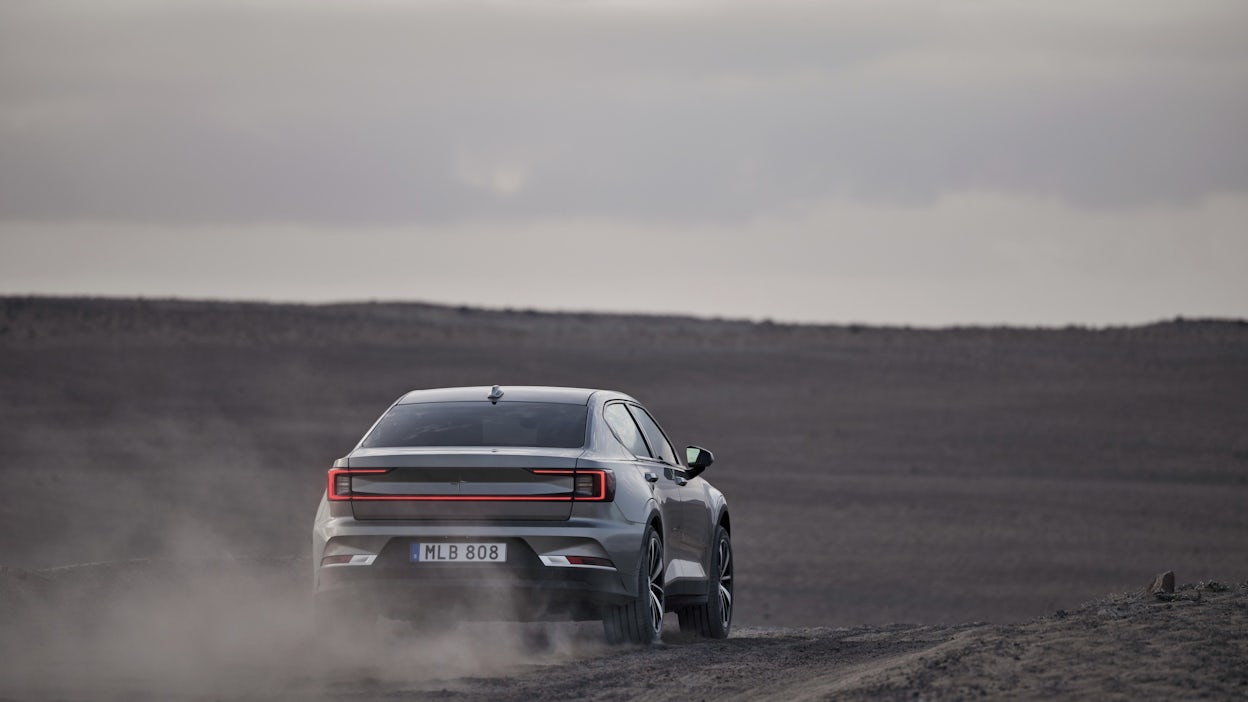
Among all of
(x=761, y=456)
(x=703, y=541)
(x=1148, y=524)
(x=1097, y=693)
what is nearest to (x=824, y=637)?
(x=703, y=541)

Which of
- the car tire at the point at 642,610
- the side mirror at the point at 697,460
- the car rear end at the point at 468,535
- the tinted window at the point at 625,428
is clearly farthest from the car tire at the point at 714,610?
the car rear end at the point at 468,535

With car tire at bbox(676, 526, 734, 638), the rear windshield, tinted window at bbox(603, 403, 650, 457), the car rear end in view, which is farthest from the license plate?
car tire at bbox(676, 526, 734, 638)

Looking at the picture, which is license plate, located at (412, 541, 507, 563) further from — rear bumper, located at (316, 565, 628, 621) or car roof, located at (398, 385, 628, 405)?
car roof, located at (398, 385, 628, 405)

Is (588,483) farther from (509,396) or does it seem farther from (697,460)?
(697,460)

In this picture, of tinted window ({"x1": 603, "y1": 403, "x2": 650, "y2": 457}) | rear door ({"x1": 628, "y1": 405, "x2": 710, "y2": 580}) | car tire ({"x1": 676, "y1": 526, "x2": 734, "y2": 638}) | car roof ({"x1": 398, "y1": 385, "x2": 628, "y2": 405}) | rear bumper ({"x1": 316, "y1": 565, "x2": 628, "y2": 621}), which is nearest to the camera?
rear bumper ({"x1": 316, "y1": 565, "x2": 628, "y2": 621})

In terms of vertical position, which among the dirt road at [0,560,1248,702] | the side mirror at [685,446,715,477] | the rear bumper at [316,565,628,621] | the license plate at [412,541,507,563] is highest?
the side mirror at [685,446,715,477]

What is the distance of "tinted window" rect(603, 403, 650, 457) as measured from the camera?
40.8 ft

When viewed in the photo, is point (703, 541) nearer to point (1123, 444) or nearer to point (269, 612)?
point (269, 612)

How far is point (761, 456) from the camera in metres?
39.0

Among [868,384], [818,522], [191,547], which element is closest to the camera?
[191,547]

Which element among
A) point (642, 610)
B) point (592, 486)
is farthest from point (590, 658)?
point (592, 486)

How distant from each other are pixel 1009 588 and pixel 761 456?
11998 mm

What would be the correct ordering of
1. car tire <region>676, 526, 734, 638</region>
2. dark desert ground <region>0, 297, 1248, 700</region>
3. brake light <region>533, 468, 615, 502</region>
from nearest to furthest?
dark desert ground <region>0, 297, 1248, 700</region>
brake light <region>533, 468, 615, 502</region>
car tire <region>676, 526, 734, 638</region>

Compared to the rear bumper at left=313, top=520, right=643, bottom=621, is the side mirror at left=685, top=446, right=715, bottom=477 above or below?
above
